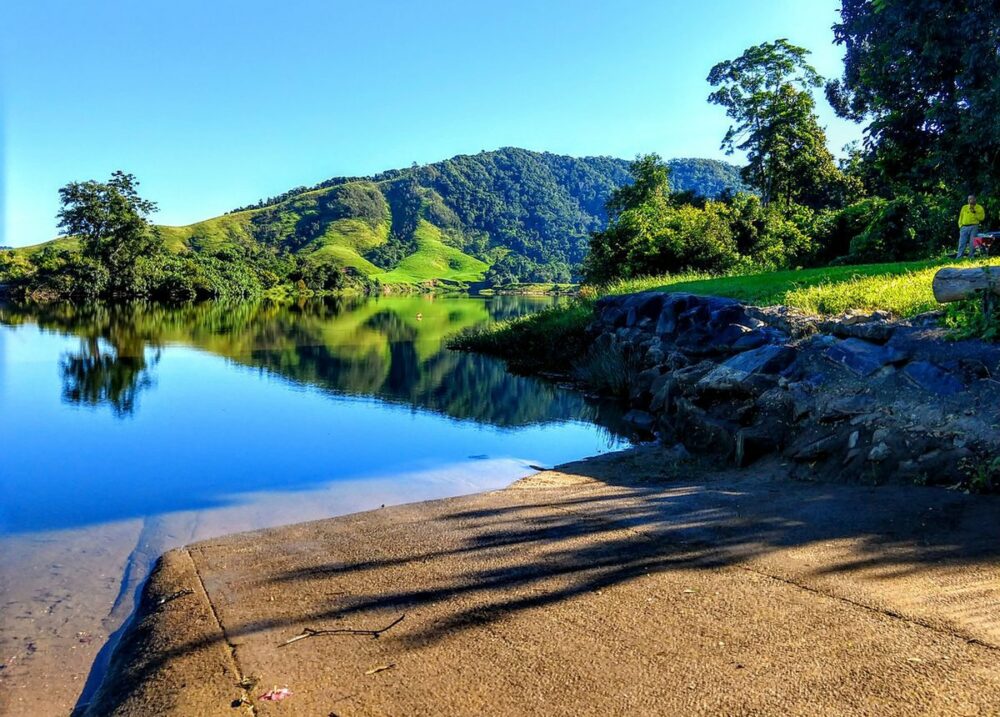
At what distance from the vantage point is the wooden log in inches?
362

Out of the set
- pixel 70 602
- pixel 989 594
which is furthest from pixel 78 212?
pixel 989 594

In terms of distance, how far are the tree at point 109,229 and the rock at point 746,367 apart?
3517 inches

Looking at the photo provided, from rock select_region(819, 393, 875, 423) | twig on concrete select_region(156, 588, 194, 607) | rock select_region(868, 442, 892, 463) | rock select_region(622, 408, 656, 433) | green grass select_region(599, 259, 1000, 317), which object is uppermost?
green grass select_region(599, 259, 1000, 317)

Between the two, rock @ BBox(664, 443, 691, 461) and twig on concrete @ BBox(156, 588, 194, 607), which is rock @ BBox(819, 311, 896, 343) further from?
twig on concrete @ BBox(156, 588, 194, 607)

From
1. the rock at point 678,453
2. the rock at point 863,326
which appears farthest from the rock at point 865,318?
the rock at point 678,453

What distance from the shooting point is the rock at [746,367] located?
11648 mm

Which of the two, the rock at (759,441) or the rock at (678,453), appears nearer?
the rock at (759,441)

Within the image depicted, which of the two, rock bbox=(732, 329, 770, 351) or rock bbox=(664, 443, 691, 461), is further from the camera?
rock bbox=(732, 329, 770, 351)

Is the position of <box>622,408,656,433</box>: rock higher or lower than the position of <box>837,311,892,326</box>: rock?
lower

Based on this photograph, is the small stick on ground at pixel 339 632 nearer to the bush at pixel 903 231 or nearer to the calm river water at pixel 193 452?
the calm river water at pixel 193 452

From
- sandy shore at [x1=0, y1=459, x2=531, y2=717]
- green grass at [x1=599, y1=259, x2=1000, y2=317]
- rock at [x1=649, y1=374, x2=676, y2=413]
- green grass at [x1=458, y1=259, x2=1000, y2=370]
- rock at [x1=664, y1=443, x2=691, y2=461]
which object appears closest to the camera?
sandy shore at [x1=0, y1=459, x2=531, y2=717]

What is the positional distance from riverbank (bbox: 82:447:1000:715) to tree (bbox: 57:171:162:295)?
302ft

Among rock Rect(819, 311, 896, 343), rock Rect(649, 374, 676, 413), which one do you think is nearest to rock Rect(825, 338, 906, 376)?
rock Rect(819, 311, 896, 343)

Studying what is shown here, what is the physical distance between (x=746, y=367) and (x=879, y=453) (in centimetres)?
400
